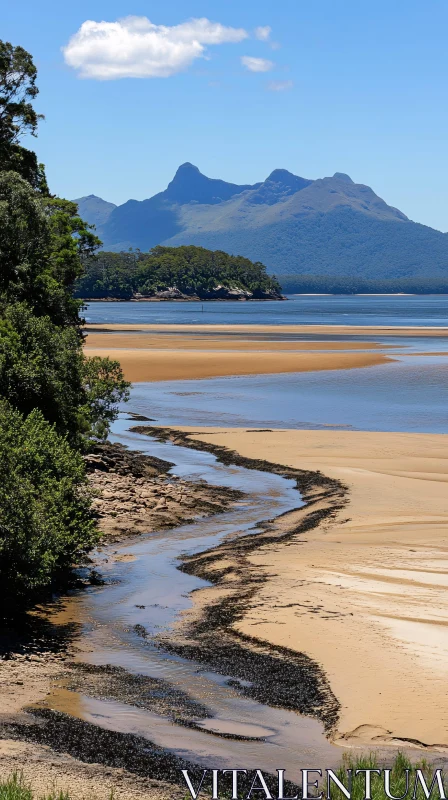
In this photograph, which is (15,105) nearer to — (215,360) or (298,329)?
(215,360)

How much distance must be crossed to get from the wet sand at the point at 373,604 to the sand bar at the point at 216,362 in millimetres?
30057

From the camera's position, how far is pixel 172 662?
12086mm

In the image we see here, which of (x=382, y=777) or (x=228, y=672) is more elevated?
(x=382, y=777)

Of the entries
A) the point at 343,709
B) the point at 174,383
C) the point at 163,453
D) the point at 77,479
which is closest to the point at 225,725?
the point at 343,709

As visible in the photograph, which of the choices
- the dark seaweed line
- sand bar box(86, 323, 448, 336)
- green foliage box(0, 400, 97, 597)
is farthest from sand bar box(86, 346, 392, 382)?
green foliage box(0, 400, 97, 597)

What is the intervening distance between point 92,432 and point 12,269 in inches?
199

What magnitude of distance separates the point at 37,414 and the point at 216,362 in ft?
141

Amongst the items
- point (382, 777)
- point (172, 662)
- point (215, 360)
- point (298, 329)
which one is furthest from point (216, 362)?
point (382, 777)

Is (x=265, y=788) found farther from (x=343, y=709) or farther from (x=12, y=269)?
(x=12, y=269)

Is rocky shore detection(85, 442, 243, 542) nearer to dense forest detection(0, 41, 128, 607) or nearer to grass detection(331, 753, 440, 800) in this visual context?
dense forest detection(0, 41, 128, 607)

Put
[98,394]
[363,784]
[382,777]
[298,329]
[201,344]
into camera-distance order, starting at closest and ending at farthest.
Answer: [363,784], [382,777], [98,394], [201,344], [298,329]

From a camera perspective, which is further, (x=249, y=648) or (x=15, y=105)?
(x=15, y=105)

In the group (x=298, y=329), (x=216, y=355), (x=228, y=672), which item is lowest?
(x=228, y=672)

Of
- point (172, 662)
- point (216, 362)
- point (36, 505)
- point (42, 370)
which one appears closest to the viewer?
point (172, 662)
